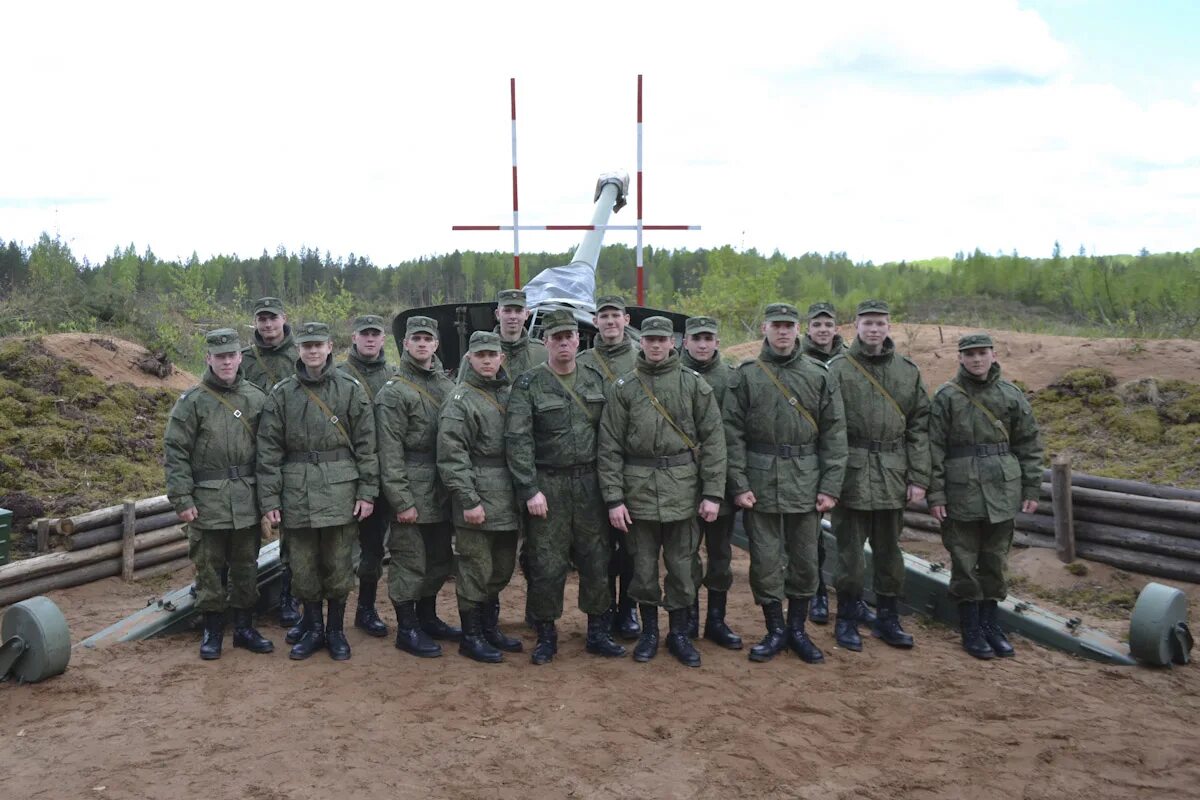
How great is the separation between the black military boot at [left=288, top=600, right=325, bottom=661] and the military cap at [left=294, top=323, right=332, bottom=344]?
1502 millimetres

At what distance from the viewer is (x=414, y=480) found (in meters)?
5.80

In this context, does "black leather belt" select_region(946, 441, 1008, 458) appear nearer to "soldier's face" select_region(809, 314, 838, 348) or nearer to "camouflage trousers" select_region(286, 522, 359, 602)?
"soldier's face" select_region(809, 314, 838, 348)

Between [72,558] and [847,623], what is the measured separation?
533 centimetres

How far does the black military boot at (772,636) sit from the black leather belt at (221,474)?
302 centimetres

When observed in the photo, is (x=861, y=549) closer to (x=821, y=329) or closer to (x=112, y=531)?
(x=821, y=329)

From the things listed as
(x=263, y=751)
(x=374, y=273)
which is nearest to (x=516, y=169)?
(x=263, y=751)

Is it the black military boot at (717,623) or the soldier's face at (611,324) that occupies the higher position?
the soldier's face at (611,324)

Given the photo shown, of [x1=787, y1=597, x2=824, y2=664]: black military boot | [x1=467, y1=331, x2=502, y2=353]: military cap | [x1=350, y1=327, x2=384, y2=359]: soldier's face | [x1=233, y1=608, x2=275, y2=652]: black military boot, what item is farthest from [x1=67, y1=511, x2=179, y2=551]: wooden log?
[x1=787, y1=597, x2=824, y2=664]: black military boot

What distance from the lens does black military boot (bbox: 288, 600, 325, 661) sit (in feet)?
18.8

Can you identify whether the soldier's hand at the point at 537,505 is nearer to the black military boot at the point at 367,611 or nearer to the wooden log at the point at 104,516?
the black military boot at the point at 367,611

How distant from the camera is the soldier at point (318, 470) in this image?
5590 millimetres

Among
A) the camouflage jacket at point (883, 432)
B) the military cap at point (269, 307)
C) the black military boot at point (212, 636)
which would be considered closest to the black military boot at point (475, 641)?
the black military boot at point (212, 636)

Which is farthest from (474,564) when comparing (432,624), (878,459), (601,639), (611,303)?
(878,459)

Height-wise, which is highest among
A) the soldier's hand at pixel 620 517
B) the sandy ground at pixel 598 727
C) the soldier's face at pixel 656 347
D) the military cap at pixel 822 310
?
the military cap at pixel 822 310
